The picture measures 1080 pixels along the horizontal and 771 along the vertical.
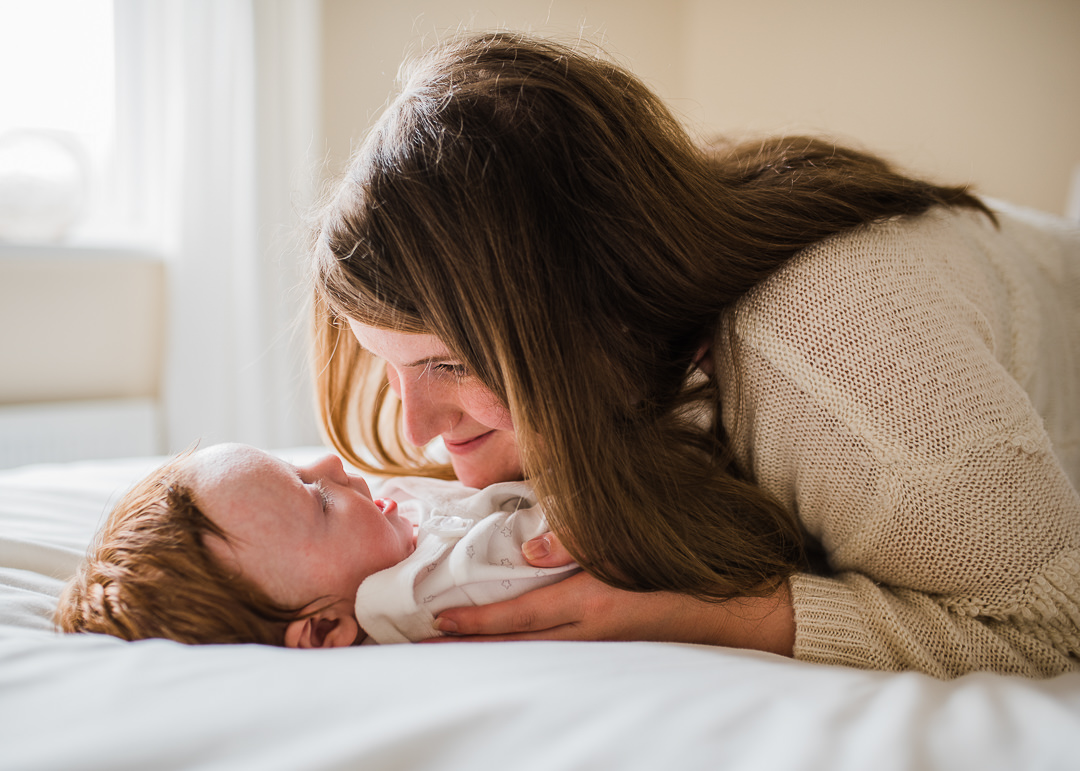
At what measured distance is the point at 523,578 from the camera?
0.80m

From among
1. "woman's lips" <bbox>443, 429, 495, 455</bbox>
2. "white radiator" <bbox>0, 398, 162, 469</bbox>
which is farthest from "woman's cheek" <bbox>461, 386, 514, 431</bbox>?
"white radiator" <bbox>0, 398, 162, 469</bbox>

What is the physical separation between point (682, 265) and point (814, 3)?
2331 mm

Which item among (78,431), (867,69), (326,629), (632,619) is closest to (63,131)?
(78,431)

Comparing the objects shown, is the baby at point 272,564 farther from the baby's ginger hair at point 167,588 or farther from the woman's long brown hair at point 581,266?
the woman's long brown hair at point 581,266

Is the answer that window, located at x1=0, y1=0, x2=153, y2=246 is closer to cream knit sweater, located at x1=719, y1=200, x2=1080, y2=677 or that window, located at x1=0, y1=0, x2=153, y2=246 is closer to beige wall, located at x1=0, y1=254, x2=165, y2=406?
beige wall, located at x1=0, y1=254, x2=165, y2=406

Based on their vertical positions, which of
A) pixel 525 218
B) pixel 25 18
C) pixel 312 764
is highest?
pixel 25 18

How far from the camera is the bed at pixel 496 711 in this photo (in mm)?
455

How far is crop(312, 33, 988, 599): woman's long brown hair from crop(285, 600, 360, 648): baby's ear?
0.26 meters

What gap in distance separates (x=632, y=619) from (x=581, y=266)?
0.38 metres

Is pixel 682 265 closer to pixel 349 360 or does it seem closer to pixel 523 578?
pixel 523 578

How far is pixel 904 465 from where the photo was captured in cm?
72

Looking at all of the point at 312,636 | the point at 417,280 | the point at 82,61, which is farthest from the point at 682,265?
the point at 82,61

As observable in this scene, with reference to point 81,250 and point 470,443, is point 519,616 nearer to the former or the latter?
point 470,443

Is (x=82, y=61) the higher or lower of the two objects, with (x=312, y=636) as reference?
higher
